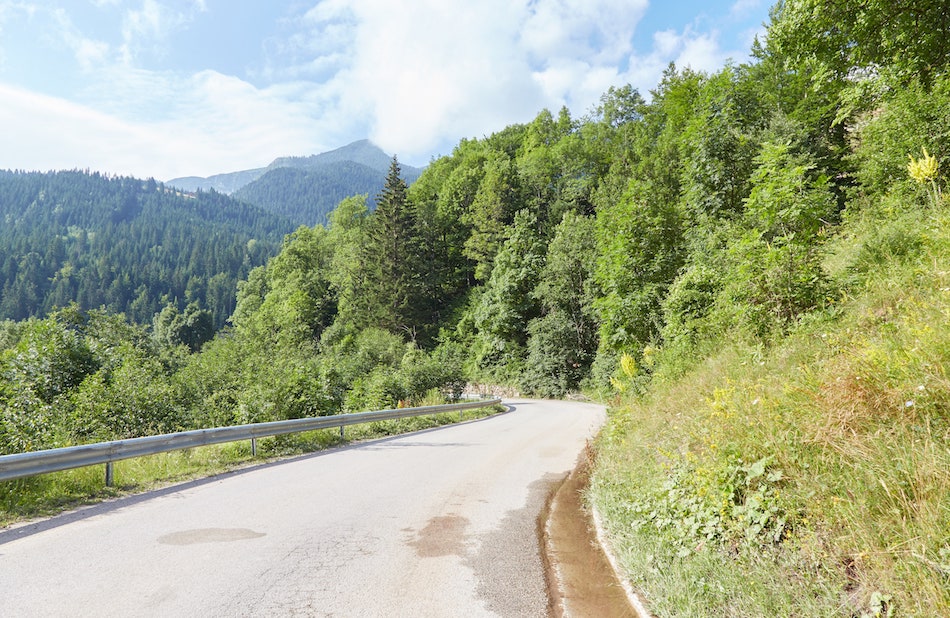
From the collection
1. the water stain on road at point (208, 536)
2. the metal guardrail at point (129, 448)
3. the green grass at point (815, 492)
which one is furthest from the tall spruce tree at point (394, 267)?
the green grass at point (815, 492)

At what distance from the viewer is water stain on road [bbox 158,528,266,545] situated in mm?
4738

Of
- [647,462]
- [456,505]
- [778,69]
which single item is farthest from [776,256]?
[778,69]

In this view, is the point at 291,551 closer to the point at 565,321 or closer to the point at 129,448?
the point at 129,448

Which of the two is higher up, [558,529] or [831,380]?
[831,380]

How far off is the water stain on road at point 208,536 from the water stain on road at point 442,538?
1641 mm

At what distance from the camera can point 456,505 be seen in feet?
21.3

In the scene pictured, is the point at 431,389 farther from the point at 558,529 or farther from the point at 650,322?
the point at 558,529

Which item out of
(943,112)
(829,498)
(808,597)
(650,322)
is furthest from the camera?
(650,322)

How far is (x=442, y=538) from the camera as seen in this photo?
517 centimetres

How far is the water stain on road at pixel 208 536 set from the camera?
187 inches

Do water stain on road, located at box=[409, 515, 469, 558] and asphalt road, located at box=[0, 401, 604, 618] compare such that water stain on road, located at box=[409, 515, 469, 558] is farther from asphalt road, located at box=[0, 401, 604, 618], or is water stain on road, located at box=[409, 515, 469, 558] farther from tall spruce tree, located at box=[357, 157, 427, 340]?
tall spruce tree, located at box=[357, 157, 427, 340]

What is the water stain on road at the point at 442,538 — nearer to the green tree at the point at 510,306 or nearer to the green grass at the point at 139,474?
the green grass at the point at 139,474

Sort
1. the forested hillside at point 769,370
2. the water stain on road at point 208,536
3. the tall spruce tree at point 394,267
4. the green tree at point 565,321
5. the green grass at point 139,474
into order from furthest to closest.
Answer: the tall spruce tree at point 394,267 < the green tree at point 565,321 < the green grass at point 139,474 < the water stain on road at point 208,536 < the forested hillside at point 769,370

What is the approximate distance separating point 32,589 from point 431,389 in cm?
2356
